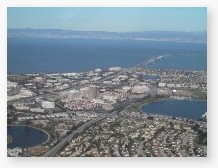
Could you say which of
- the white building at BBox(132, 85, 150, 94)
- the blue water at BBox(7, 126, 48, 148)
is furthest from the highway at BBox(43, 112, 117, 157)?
the white building at BBox(132, 85, 150, 94)

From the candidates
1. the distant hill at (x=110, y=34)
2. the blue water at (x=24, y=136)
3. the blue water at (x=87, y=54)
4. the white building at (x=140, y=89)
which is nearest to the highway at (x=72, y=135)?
the blue water at (x=24, y=136)

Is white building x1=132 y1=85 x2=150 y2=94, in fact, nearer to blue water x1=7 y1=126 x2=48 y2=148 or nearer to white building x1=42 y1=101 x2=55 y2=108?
white building x1=42 y1=101 x2=55 y2=108

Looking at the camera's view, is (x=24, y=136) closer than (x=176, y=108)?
Yes

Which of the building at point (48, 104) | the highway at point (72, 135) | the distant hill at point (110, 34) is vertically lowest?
the highway at point (72, 135)

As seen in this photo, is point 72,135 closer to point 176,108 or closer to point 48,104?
point 48,104

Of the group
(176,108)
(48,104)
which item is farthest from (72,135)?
(176,108)

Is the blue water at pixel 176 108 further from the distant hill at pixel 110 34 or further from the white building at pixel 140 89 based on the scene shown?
the distant hill at pixel 110 34

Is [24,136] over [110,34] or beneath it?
beneath
